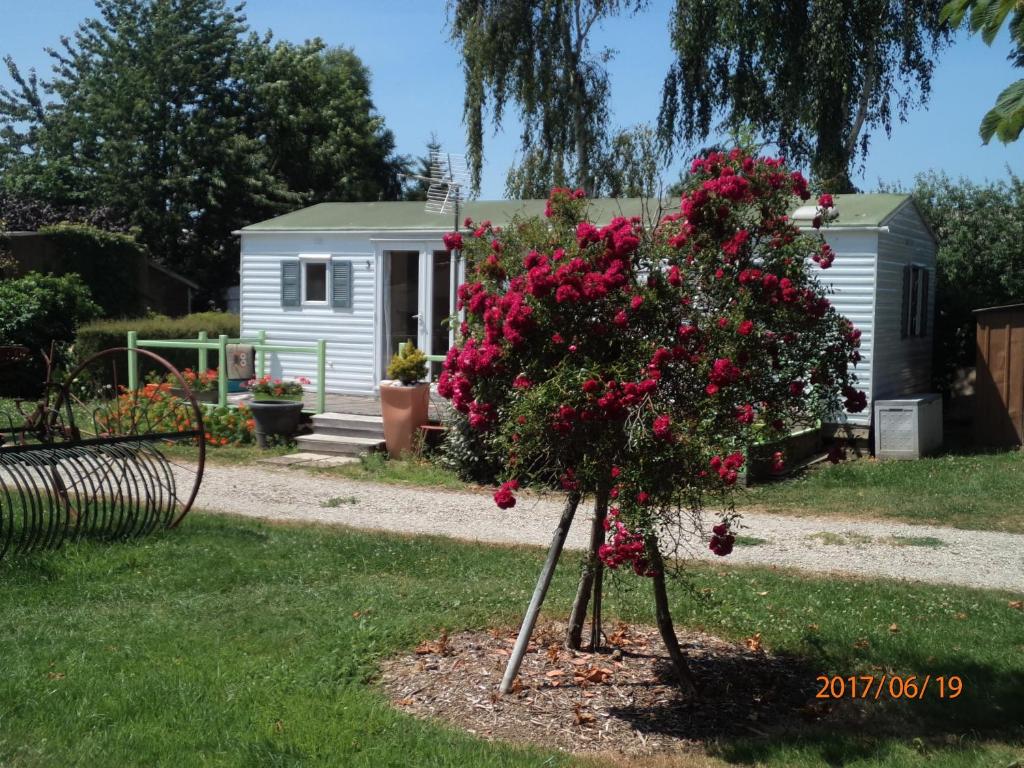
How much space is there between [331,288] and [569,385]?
11804 mm

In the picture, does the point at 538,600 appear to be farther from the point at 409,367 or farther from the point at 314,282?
the point at 314,282

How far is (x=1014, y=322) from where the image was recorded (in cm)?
1385

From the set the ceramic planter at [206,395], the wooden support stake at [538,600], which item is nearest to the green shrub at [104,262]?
the ceramic planter at [206,395]

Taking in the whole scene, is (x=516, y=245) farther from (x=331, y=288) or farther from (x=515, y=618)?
(x=331, y=288)

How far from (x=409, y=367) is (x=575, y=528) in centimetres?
378

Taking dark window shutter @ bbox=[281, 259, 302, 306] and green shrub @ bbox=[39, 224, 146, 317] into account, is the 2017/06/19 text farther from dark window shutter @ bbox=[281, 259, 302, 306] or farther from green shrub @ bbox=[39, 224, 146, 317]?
green shrub @ bbox=[39, 224, 146, 317]

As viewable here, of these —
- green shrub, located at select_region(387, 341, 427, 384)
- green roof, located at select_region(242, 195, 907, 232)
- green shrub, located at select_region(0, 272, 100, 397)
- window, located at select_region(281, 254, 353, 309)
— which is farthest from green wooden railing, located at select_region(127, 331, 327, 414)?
green shrub, located at select_region(0, 272, 100, 397)

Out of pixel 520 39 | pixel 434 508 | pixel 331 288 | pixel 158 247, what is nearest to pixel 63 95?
pixel 158 247

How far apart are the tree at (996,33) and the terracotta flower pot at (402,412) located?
28.2 ft

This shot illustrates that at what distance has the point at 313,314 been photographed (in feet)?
52.5

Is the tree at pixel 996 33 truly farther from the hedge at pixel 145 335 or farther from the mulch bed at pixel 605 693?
the hedge at pixel 145 335

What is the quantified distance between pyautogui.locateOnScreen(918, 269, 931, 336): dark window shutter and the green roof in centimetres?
182

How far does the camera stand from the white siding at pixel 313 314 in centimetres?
1553

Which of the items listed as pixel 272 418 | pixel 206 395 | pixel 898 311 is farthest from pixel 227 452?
pixel 898 311
